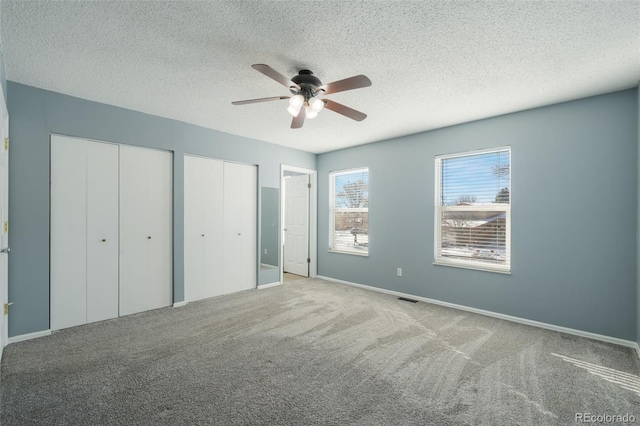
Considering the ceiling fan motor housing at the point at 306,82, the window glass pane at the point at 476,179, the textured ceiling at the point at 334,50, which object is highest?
the textured ceiling at the point at 334,50

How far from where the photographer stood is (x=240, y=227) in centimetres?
484

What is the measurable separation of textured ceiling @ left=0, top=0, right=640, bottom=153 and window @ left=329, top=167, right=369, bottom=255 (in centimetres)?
203

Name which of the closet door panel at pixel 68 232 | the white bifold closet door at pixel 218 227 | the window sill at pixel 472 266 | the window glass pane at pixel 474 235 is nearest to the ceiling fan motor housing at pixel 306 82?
the white bifold closet door at pixel 218 227

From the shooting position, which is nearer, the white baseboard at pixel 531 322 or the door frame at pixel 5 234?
the door frame at pixel 5 234

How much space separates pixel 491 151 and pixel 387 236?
1937mm

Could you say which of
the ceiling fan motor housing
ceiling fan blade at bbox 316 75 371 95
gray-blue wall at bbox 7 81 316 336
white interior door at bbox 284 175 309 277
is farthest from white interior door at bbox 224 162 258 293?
ceiling fan blade at bbox 316 75 371 95

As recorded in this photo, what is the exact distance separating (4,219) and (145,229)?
127cm

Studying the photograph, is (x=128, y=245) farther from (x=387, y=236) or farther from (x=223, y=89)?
(x=387, y=236)

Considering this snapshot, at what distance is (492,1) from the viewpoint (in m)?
1.76

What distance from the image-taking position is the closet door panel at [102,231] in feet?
11.1

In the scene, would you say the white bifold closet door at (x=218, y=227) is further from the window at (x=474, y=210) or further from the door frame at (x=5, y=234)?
the window at (x=474, y=210)

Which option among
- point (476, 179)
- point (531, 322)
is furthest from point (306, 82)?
point (531, 322)

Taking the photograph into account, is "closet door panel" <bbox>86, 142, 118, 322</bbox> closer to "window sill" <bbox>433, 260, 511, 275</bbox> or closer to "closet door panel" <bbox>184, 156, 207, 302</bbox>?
"closet door panel" <bbox>184, 156, 207, 302</bbox>

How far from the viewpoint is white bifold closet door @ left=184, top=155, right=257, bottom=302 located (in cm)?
424
